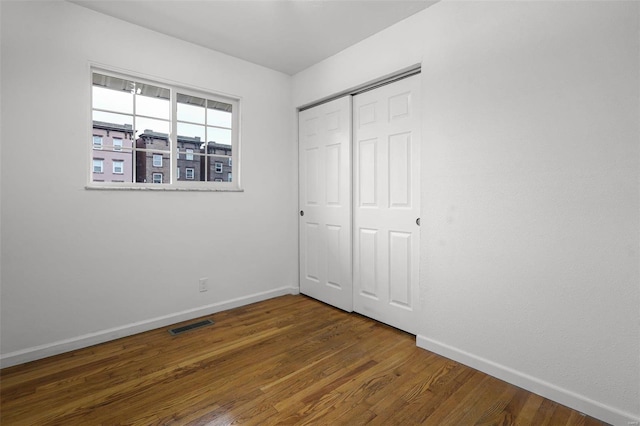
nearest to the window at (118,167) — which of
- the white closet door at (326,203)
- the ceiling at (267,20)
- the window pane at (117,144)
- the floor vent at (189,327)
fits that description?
the window pane at (117,144)

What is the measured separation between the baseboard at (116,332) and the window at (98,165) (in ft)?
4.25

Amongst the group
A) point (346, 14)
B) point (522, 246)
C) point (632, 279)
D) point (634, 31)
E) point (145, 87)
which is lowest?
point (632, 279)

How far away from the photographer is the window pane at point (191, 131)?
117 inches

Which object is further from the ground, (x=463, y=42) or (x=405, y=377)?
(x=463, y=42)

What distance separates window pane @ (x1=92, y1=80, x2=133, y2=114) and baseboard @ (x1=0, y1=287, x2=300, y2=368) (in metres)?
1.82

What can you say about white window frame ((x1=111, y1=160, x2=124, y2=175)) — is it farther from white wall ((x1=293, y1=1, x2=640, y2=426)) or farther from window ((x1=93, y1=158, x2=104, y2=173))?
white wall ((x1=293, y1=1, x2=640, y2=426))

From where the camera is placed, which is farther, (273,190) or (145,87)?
(273,190)

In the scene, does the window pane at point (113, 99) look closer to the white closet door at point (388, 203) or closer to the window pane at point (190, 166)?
the window pane at point (190, 166)

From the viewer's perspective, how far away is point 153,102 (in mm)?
2816

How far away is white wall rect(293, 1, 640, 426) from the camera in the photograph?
61.8 inches

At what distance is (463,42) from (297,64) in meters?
1.79

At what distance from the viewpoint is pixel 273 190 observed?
11.7ft

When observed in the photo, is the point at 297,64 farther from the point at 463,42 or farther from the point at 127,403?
the point at 127,403

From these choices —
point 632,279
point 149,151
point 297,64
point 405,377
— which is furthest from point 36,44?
point 632,279
